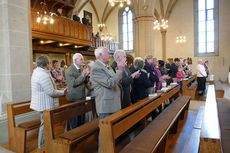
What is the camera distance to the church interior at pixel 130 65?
98.4 inches

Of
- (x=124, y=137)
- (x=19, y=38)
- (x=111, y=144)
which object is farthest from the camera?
(x=19, y=38)

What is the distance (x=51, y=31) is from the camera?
884 centimetres

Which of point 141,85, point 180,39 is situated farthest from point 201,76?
point 180,39

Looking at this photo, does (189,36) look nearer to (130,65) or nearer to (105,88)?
(130,65)

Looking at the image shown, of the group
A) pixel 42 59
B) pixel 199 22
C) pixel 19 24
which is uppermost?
pixel 199 22

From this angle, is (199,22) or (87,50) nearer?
(87,50)

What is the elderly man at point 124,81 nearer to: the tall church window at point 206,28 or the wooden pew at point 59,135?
the wooden pew at point 59,135

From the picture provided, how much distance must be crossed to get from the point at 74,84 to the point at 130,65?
8.27ft

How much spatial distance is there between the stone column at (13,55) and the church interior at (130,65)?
0.7 inches

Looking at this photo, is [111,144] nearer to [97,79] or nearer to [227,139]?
[97,79]

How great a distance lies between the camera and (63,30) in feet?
30.8

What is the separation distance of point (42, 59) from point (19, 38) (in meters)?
1.42

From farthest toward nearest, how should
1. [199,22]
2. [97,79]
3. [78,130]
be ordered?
[199,22] < [78,130] < [97,79]

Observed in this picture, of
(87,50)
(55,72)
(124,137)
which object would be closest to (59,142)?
(124,137)
